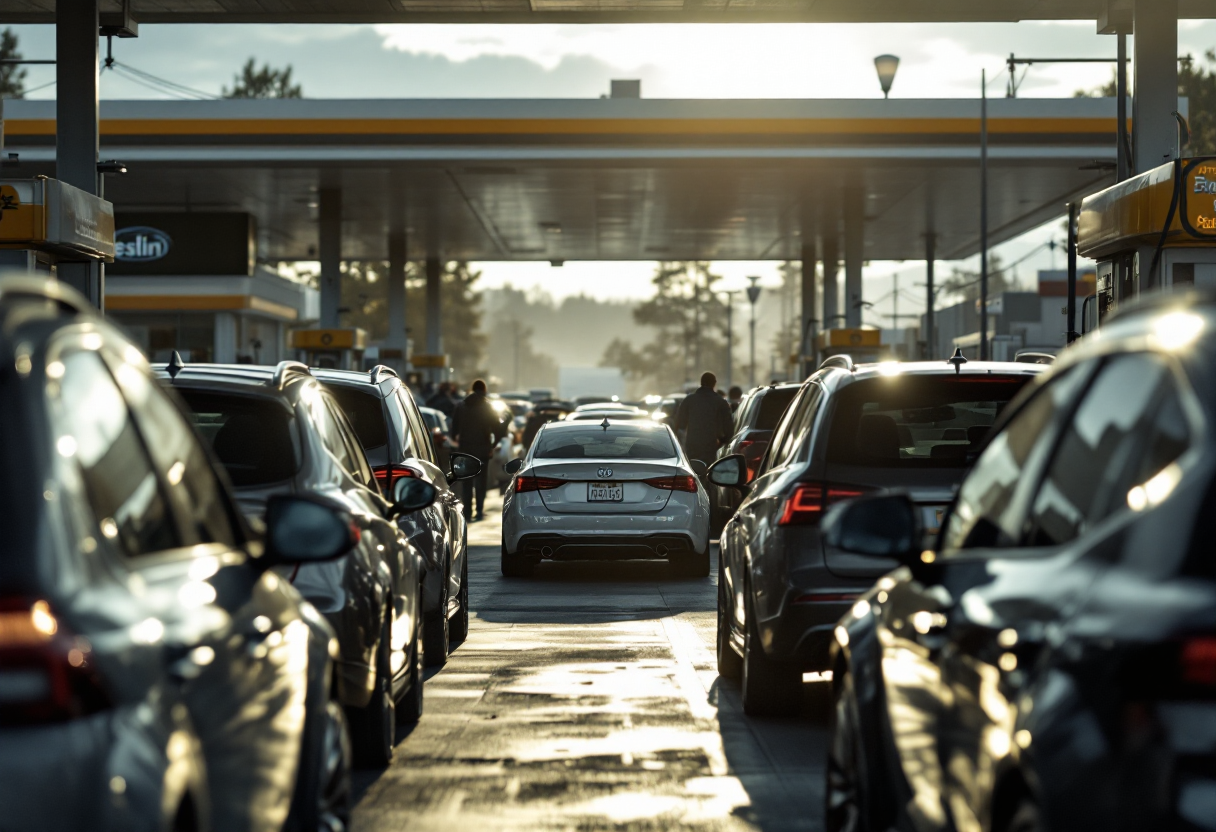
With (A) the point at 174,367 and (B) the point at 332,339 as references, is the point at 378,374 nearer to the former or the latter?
(A) the point at 174,367

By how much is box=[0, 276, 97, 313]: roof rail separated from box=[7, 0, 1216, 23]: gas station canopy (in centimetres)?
1594

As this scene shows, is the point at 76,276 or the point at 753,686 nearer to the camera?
the point at 753,686

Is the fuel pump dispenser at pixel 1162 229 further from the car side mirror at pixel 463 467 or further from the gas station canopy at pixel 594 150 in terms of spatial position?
the gas station canopy at pixel 594 150

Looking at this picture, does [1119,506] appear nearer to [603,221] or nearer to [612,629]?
[612,629]

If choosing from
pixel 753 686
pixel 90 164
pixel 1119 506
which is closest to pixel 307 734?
pixel 1119 506

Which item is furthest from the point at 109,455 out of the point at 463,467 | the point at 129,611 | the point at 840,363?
the point at 463,467

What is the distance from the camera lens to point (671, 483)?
16.8m

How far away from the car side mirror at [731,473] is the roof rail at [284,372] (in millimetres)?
3400

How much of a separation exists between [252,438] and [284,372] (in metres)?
0.31

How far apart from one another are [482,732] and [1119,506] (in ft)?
17.7

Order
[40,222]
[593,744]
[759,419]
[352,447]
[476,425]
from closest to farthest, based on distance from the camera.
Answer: [593,744] → [352,447] → [40,222] → [759,419] → [476,425]

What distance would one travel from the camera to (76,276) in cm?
1673

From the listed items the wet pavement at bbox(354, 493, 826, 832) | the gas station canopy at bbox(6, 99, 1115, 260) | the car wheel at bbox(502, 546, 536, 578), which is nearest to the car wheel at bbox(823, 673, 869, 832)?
the wet pavement at bbox(354, 493, 826, 832)

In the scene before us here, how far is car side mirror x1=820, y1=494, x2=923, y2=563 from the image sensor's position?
14.1ft
